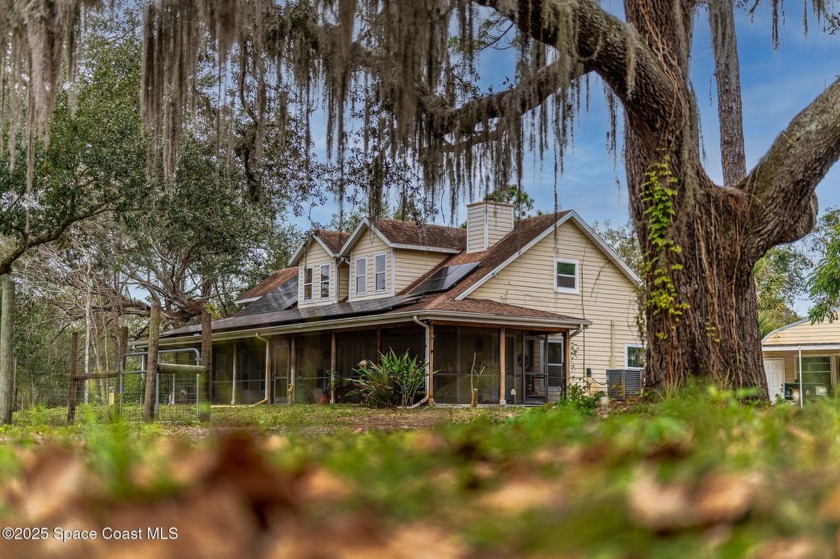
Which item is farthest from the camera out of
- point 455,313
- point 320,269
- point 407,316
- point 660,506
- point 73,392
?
point 320,269

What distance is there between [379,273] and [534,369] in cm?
516

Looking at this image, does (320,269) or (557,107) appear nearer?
(557,107)

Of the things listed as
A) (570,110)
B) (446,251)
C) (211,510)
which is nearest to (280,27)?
(570,110)

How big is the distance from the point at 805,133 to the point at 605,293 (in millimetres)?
16863

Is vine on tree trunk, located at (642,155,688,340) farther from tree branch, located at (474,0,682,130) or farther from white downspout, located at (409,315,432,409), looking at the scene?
white downspout, located at (409,315,432,409)

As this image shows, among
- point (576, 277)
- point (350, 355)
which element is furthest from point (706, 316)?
point (350, 355)

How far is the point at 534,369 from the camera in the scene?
23156mm

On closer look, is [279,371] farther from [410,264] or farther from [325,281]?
[410,264]

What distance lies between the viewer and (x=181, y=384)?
30875 mm

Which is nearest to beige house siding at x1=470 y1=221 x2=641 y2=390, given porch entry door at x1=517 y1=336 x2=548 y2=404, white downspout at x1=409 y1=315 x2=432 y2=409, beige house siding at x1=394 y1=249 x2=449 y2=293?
porch entry door at x1=517 y1=336 x2=548 y2=404

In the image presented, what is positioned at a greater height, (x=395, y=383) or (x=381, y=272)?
(x=381, y=272)

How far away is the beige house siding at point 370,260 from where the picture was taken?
80.1 ft

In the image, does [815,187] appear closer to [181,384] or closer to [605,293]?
[605,293]

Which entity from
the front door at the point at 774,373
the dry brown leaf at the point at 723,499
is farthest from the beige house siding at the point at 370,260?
the dry brown leaf at the point at 723,499
